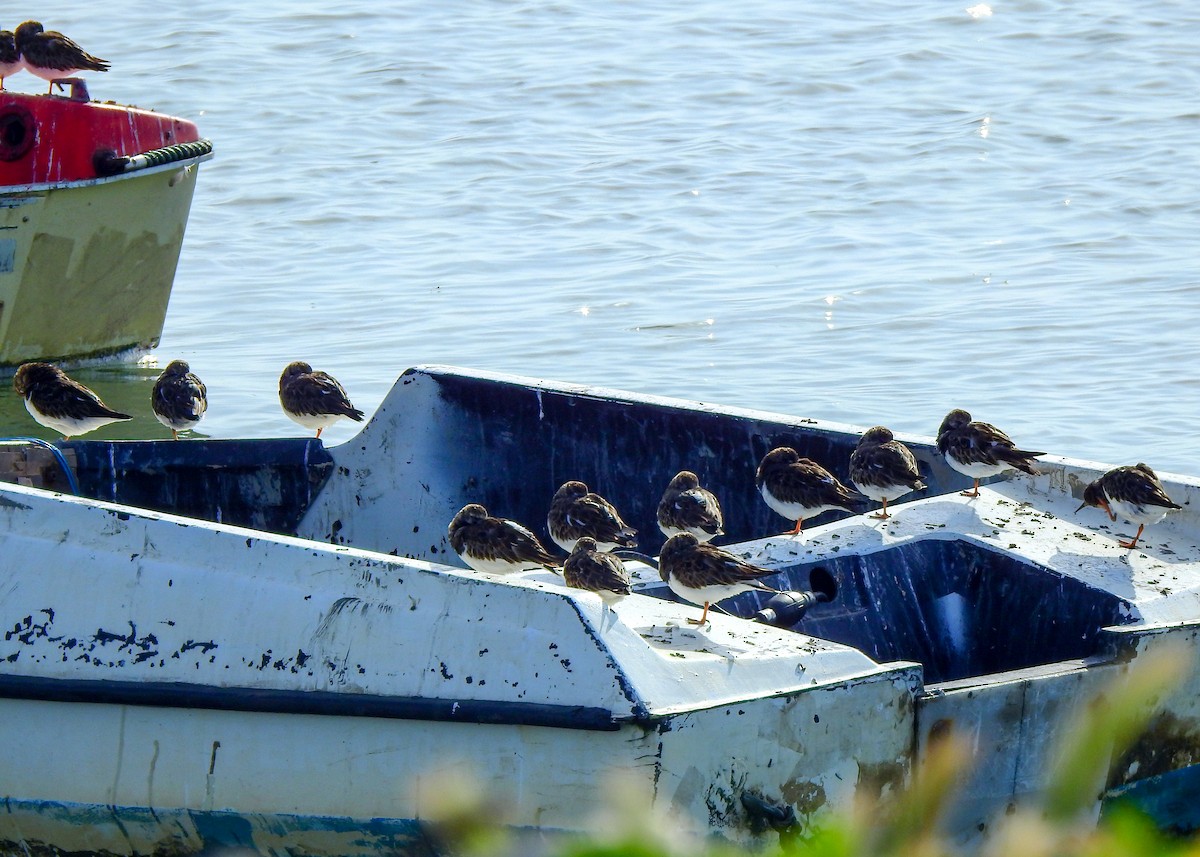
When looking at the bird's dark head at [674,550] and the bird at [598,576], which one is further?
the bird's dark head at [674,550]

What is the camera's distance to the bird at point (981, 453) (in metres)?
7.30

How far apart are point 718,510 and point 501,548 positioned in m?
1.30

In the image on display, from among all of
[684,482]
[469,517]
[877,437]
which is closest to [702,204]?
[877,437]

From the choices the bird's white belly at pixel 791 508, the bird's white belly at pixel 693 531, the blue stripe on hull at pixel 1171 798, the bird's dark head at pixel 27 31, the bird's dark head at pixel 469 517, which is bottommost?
the blue stripe on hull at pixel 1171 798

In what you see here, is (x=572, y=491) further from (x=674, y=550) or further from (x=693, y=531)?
(x=674, y=550)

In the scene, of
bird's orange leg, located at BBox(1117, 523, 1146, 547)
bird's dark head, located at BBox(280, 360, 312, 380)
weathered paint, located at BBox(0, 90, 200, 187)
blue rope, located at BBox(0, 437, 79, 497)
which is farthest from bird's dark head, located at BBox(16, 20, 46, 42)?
bird's orange leg, located at BBox(1117, 523, 1146, 547)

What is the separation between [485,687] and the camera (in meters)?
5.32

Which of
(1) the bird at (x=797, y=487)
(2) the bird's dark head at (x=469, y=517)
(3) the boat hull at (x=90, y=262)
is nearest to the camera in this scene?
(2) the bird's dark head at (x=469, y=517)

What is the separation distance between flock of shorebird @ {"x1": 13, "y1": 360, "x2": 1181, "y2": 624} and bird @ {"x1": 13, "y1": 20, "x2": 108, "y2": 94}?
8139 mm

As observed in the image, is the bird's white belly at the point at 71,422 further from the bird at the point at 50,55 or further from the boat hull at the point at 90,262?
the bird at the point at 50,55

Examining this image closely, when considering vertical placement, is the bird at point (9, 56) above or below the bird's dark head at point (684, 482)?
above

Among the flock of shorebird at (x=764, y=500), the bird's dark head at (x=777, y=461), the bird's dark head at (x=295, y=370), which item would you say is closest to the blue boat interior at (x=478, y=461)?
the flock of shorebird at (x=764, y=500)

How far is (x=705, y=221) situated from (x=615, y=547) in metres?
12.9

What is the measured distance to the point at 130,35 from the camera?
29.1 m
